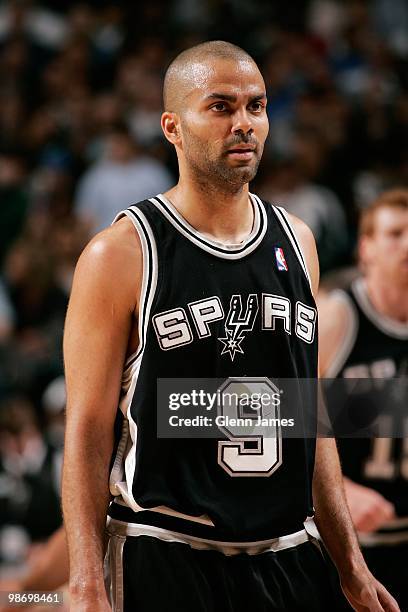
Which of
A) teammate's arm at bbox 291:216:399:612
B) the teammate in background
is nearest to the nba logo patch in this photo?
teammate's arm at bbox 291:216:399:612

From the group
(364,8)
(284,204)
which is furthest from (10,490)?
(364,8)

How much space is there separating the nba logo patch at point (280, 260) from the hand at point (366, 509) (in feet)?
4.06

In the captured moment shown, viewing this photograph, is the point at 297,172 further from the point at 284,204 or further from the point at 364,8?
the point at 364,8

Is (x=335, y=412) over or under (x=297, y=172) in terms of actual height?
under

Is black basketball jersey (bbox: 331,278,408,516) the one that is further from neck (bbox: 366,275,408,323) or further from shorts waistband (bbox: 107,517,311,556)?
shorts waistband (bbox: 107,517,311,556)

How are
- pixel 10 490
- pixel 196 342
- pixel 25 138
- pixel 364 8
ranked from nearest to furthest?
→ 1. pixel 196 342
2. pixel 10 490
3. pixel 25 138
4. pixel 364 8

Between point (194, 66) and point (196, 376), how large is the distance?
0.83 metres

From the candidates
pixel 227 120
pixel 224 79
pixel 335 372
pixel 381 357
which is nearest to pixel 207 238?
pixel 227 120

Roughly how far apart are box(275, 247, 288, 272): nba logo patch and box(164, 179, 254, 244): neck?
98mm

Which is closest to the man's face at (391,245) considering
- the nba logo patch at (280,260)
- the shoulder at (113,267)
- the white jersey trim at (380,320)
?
the white jersey trim at (380,320)

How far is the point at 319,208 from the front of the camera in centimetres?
837

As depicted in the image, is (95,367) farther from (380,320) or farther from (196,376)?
(380,320)

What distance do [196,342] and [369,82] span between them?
703 centimetres

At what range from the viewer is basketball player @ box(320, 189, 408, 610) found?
14.1 ft
